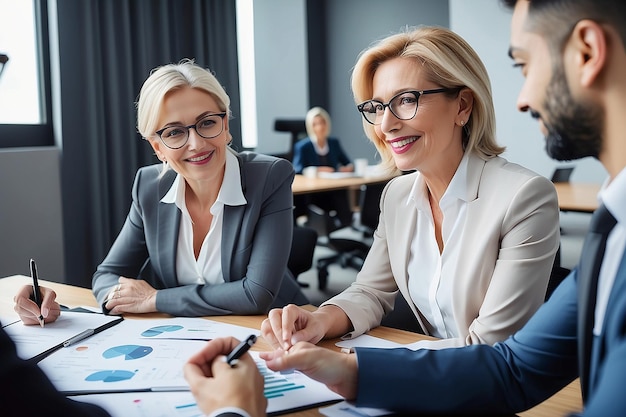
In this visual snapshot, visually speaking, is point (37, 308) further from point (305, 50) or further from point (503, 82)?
point (305, 50)

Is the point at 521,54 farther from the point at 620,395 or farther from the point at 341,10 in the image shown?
the point at 341,10

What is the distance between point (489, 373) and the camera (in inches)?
42.0

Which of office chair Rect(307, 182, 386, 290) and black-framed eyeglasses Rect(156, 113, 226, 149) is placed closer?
black-framed eyeglasses Rect(156, 113, 226, 149)

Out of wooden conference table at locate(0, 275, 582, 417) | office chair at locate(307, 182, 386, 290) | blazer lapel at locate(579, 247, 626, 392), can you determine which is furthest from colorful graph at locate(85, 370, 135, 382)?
office chair at locate(307, 182, 386, 290)

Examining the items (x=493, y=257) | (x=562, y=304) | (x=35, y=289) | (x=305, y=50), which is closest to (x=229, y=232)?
(x=35, y=289)

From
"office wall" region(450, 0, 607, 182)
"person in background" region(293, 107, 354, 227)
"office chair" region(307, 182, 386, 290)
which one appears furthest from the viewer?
"office wall" region(450, 0, 607, 182)

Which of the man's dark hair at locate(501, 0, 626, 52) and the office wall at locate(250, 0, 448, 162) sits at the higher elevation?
the office wall at locate(250, 0, 448, 162)

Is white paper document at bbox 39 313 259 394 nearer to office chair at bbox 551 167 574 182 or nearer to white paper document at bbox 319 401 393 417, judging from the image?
white paper document at bbox 319 401 393 417

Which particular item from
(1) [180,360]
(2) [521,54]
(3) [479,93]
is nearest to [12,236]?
(1) [180,360]

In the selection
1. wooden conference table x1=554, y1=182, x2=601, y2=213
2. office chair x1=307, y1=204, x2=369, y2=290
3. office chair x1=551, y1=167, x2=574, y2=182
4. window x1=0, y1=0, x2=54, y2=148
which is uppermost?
window x1=0, y1=0, x2=54, y2=148

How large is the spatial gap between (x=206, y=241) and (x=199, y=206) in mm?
149

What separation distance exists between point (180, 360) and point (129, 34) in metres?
3.91

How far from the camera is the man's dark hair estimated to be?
2.40 feet

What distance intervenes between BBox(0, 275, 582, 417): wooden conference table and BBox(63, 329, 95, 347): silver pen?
0.18 m
